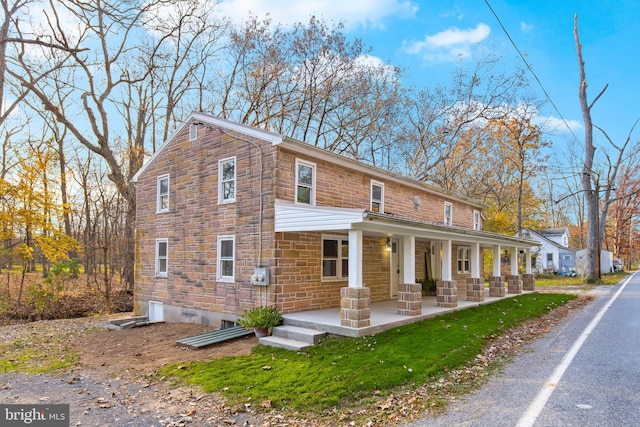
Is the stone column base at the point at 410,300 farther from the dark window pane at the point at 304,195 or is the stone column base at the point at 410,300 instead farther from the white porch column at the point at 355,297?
the dark window pane at the point at 304,195

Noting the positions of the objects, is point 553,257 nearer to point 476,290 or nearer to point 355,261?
point 476,290

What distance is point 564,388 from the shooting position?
5.38 meters

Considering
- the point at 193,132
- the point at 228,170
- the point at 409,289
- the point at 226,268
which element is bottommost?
the point at 409,289

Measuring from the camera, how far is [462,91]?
2503 centimetres

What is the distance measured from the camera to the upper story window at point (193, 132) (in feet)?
40.8

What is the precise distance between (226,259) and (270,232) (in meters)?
1.97

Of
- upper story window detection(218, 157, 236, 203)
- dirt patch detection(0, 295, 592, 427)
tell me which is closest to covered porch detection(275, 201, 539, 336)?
upper story window detection(218, 157, 236, 203)

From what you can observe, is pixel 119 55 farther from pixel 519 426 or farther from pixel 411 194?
pixel 519 426

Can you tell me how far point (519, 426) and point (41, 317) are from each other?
17.1 meters

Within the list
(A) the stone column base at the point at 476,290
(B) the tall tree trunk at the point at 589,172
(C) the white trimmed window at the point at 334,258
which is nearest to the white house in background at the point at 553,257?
(B) the tall tree trunk at the point at 589,172

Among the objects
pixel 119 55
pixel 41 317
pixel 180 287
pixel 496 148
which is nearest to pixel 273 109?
pixel 119 55

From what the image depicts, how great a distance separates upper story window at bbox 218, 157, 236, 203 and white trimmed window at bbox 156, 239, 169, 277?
129 inches

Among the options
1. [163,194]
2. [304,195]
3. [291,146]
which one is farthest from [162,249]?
[291,146]

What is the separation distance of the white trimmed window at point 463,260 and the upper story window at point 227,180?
11.4 meters
